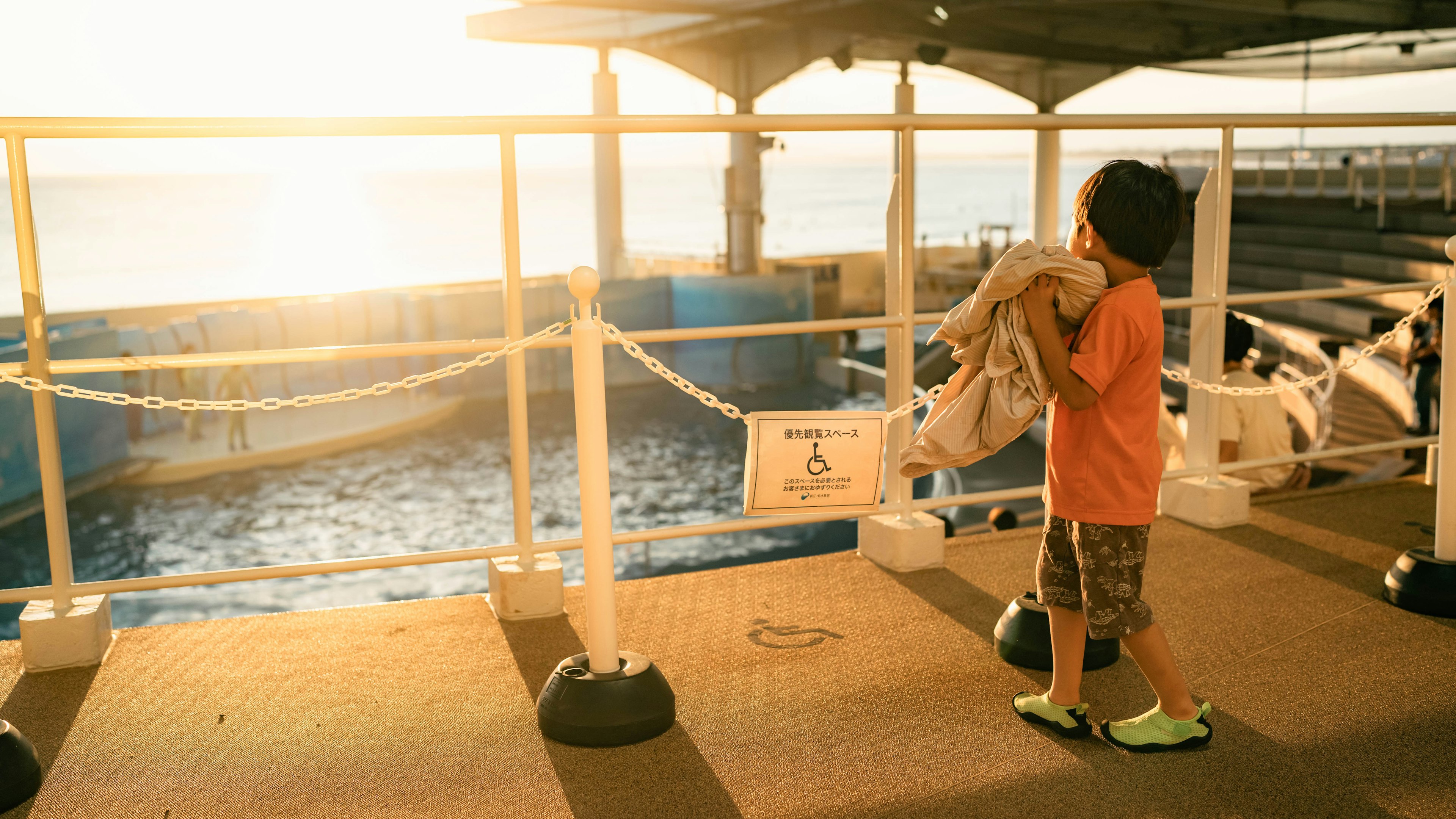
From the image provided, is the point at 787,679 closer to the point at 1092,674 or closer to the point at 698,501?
the point at 1092,674

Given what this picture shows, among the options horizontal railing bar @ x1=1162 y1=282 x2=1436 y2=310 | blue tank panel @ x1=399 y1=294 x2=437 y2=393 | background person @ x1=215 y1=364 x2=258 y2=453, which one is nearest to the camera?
horizontal railing bar @ x1=1162 y1=282 x2=1436 y2=310

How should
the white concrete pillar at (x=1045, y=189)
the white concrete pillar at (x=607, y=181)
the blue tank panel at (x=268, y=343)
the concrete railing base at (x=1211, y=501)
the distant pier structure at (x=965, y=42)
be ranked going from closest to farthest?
the concrete railing base at (x=1211, y=501) < the blue tank panel at (x=268, y=343) < the distant pier structure at (x=965, y=42) < the white concrete pillar at (x=607, y=181) < the white concrete pillar at (x=1045, y=189)

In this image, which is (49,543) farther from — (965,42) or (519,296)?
(965,42)

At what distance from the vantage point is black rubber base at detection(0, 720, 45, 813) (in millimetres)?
1676

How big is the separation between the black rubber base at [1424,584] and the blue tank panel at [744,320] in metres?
17.0

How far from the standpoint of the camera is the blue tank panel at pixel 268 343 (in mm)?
15711

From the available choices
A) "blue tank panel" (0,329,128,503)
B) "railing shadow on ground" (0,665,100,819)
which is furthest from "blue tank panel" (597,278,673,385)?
"railing shadow on ground" (0,665,100,819)

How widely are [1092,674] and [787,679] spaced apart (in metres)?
0.62

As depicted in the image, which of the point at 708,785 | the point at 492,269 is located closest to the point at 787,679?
the point at 708,785

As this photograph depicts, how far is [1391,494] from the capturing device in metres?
3.42

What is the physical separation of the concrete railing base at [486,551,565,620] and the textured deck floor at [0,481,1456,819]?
0.05 metres

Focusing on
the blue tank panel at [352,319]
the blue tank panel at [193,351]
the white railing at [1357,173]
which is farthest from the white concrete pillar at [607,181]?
the white railing at [1357,173]

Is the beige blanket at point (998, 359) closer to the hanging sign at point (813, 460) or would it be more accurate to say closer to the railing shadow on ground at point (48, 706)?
the hanging sign at point (813, 460)

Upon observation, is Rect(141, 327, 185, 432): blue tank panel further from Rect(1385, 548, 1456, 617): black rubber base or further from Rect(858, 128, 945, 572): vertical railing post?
Rect(1385, 548, 1456, 617): black rubber base
